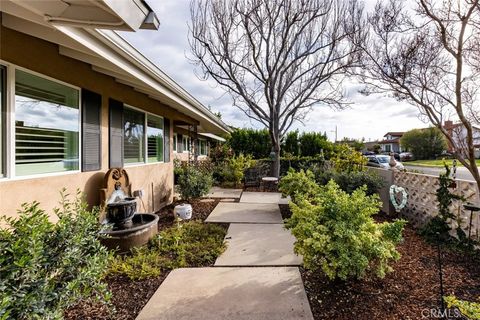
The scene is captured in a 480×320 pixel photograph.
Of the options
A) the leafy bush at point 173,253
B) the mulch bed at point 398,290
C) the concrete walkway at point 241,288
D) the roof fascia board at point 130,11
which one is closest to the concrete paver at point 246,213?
the leafy bush at point 173,253

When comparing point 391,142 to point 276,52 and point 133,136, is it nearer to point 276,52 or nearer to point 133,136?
point 276,52

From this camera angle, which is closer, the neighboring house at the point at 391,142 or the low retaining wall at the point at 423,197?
the low retaining wall at the point at 423,197

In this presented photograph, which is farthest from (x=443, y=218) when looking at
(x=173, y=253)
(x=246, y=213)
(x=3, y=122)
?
(x=3, y=122)

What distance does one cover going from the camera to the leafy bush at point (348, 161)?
8391 mm

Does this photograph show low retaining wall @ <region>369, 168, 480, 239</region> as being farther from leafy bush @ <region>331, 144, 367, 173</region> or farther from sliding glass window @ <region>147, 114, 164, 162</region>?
sliding glass window @ <region>147, 114, 164, 162</region>

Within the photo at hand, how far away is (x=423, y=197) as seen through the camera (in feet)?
18.2

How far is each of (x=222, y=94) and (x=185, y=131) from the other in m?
2.99

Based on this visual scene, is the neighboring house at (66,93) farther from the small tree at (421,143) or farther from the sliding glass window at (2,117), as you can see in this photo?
the small tree at (421,143)

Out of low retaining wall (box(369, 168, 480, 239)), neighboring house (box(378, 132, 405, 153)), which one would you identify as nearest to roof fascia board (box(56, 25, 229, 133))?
low retaining wall (box(369, 168, 480, 239))

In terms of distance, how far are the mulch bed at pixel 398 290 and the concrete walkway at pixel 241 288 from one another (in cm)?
22

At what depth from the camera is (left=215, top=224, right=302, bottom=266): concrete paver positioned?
12.6 feet

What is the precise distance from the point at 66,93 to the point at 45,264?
2.73m

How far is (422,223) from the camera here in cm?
547

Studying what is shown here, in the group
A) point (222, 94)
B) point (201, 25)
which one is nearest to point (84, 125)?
point (201, 25)
